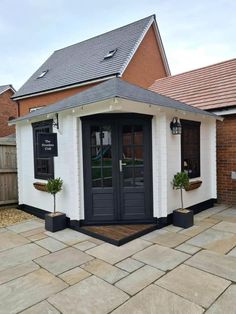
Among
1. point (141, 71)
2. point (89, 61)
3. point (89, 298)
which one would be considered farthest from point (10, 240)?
point (89, 61)

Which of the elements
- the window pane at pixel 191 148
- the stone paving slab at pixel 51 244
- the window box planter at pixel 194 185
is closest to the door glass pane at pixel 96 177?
the stone paving slab at pixel 51 244

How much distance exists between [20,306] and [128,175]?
9.23ft

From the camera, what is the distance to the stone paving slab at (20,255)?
3.31 metres

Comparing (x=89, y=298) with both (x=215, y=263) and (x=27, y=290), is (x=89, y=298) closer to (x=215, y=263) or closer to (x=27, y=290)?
(x=27, y=290)

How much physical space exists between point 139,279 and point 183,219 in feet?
6.92

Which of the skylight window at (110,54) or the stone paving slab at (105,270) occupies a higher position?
the skylight window at (110,54)

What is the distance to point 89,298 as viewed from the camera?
245 centimetres

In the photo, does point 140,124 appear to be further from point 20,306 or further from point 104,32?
point 104,32

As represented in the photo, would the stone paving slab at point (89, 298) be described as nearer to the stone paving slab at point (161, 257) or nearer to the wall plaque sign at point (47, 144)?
the stone paving slab at point (161, 257)

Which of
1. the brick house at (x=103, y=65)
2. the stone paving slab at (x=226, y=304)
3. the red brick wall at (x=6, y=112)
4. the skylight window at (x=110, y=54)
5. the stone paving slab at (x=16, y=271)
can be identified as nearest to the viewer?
the stone paving slab at (x=226, y=304)

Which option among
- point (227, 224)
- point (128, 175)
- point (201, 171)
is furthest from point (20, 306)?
point (201, 171)

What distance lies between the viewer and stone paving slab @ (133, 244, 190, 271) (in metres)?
3.16

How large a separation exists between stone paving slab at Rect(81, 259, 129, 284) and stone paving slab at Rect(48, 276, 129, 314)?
12cm

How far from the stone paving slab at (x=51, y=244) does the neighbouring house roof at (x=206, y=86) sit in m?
5.07
